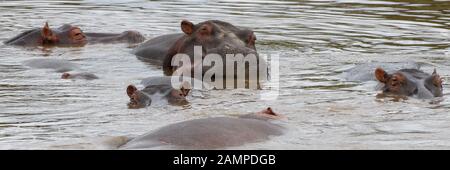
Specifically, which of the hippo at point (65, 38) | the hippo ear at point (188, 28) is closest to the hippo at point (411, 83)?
the hippo ear at point (188, 28)

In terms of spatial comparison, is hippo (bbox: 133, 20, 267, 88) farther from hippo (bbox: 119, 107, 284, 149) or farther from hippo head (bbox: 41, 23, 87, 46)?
hippo (bbox: 119, 107, 284, 149)

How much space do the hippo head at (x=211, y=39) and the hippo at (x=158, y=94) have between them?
176cm

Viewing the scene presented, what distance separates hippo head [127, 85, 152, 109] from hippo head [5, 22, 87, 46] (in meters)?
4.56

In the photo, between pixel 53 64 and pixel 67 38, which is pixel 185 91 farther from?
pixel 67 38

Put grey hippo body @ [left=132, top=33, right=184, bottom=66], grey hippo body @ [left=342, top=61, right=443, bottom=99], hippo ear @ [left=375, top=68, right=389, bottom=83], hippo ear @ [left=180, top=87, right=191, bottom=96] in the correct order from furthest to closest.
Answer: grey hippo body @ [left=132, top=33, right=184, bottom=66], hippo ear @ [left=375, top=68, right=389, bottom=83], grey hippo body @ [left=342, top=61, right=443, bottom=99], hippo ear @ [left=180, top=87, right=191, bottom=96]

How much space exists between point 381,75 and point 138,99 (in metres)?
2.35

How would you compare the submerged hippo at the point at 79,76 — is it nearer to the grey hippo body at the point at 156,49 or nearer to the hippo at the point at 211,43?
the hippo at the point at 211,43

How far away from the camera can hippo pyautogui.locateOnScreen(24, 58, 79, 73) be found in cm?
1205

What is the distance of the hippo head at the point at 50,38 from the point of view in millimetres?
14133

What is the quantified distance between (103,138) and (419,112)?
2808mm

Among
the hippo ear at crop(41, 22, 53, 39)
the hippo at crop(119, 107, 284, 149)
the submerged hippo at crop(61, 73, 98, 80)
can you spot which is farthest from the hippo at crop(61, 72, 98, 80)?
the hippo at crop(119, 107, 284, 149)

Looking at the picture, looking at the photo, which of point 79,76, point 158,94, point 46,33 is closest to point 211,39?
point 79,76

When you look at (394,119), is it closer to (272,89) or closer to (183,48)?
(272,89)

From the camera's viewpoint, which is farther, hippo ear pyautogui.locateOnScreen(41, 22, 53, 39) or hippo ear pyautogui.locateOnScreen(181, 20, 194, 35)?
hippo ear pyautogui.locateOnScreen(41, 22, 53, 39)
